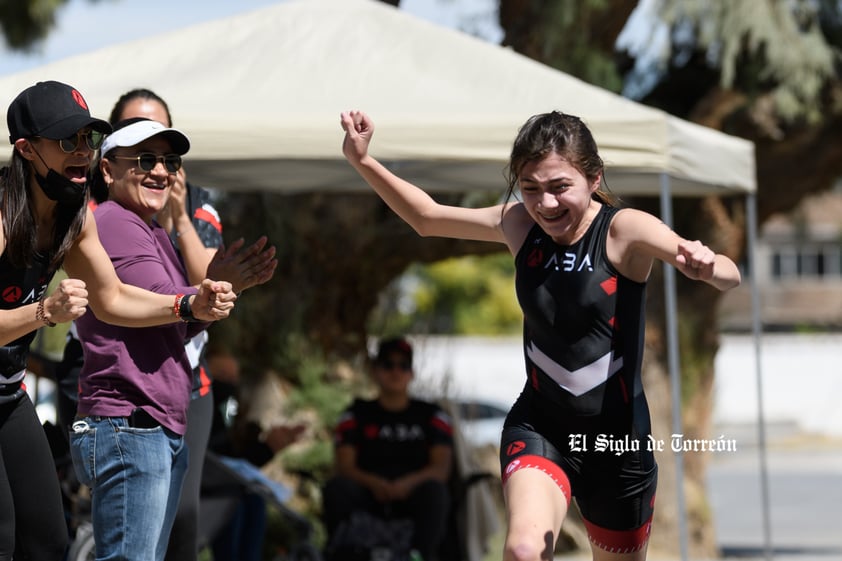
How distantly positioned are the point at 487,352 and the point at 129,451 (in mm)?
26827

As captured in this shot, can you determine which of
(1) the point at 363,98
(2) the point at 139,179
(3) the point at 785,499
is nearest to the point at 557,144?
(2) the point at 139,179

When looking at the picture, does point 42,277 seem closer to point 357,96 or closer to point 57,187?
point 57,187

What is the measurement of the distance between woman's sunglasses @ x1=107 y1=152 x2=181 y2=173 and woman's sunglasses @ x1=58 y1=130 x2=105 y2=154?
0.33 meters

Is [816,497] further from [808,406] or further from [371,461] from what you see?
[808,406]

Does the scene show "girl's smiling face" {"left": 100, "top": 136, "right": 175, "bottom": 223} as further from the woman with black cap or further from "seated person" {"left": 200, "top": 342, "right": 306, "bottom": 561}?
"seated person" {"left": 200, "top": 342, "right": 306, "bottom": 561}

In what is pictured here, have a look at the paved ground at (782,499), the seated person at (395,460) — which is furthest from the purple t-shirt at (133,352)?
the paved ground at (782,499)

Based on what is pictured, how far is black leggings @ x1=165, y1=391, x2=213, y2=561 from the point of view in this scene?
4.03m

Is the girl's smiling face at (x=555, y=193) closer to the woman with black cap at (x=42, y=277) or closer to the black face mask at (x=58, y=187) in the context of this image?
the woman with black cap at (x=42, y=277)

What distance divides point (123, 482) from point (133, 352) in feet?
1.17

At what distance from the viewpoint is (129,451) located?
135 inches

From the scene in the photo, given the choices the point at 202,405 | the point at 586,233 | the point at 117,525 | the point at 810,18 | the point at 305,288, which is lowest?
the point at 117,525

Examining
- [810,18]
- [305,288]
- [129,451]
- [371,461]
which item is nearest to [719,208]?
[810,18]

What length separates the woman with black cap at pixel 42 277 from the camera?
3223mm

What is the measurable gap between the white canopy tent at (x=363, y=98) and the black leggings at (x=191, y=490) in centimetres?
140
